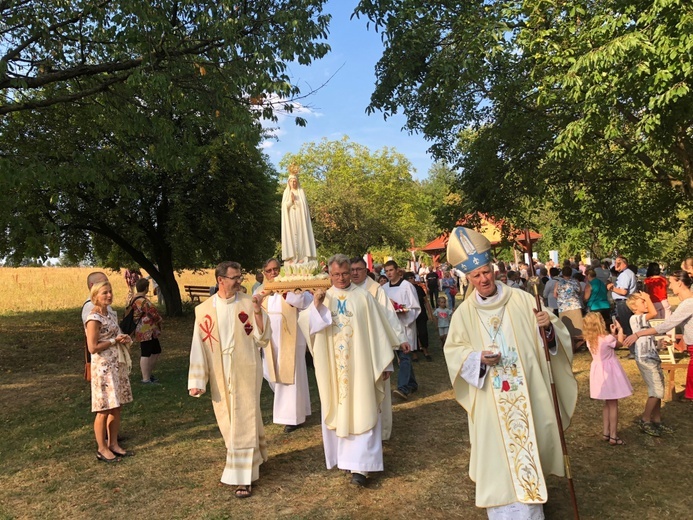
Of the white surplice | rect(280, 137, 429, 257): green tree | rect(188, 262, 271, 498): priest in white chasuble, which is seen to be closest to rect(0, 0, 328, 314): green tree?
the white surplice

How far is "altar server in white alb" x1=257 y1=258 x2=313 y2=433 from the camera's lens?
6.76 metres

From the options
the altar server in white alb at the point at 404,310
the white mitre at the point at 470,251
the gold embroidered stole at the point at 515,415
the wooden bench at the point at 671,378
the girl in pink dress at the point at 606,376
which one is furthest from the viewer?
the altar server in white alb at the point at 404,310

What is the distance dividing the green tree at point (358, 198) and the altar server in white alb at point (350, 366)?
3150cm

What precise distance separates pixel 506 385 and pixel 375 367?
1629mm

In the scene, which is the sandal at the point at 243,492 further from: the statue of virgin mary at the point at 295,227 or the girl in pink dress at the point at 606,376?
the girl in pink dress at the point at 606,376

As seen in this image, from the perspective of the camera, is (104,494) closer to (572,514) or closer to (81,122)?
(572,514)

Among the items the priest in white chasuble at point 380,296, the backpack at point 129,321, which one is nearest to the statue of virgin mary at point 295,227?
the priest in white chasuble at point 380,296

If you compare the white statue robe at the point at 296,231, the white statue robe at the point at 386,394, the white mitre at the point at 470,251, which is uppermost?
the white statue robe at the point at 296,231

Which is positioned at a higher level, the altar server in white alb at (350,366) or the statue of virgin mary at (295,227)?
the statue of virgin mary at (295,227)

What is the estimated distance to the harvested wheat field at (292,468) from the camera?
179 inches

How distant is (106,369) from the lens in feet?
19.0

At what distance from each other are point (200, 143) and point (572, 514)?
15.7 meters

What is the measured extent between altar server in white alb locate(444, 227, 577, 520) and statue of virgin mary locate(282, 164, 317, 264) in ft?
12.0

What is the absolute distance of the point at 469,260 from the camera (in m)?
3.99
